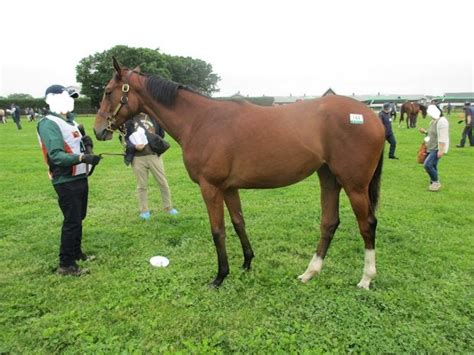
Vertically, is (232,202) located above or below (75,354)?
above

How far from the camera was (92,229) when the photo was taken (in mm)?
5809

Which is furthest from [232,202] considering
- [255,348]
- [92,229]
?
[92,229]

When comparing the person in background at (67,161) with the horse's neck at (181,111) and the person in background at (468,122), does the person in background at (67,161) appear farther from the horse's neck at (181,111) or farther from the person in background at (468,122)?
the person in background at (468,122)

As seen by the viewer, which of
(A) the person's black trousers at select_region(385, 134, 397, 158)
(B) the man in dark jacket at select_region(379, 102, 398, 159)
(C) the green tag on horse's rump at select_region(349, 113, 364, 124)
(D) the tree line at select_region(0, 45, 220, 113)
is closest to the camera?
(C) the green tag on horse's rump at select_region(349, 113, 364, 124)

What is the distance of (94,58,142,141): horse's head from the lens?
4.03 meters

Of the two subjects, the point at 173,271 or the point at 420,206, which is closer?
the point at 173,271

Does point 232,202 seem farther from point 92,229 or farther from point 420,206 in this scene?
point 420,206

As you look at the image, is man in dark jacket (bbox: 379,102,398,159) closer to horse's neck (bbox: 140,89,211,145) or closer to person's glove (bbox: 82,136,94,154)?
horse's neck (bbox: 140,89,211,145)

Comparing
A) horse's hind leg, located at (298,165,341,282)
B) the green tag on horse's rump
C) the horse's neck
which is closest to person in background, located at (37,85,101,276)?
the horse's neck

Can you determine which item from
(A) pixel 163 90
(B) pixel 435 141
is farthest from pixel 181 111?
(B) pixel 435 141

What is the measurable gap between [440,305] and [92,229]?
207 inches

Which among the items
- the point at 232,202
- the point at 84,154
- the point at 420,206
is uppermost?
the point at 84,154

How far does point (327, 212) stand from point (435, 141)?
5369mm

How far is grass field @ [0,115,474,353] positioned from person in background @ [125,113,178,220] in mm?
472
